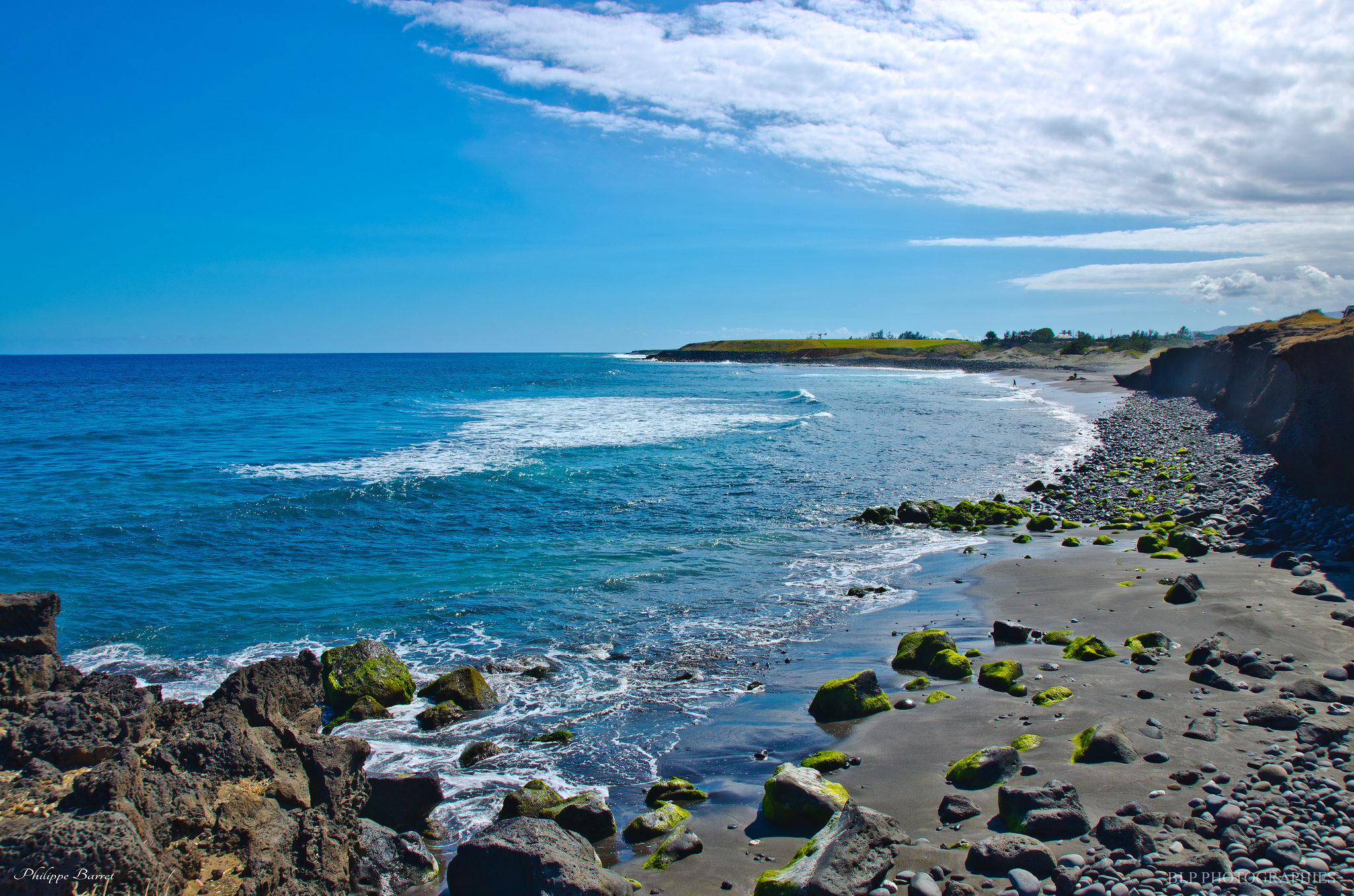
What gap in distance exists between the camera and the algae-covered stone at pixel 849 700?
829cm

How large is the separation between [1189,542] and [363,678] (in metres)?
15.5

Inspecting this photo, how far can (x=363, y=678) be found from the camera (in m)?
9.52

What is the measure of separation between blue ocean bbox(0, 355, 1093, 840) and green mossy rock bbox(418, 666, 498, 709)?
245 millimetres

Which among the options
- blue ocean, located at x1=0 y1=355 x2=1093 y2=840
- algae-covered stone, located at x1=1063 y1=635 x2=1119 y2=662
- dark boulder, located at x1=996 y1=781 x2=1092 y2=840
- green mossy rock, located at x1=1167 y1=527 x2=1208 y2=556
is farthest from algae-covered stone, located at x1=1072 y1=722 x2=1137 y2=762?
green mossy rock, located at x1=1167 y1=527 x2=1208 y2=556

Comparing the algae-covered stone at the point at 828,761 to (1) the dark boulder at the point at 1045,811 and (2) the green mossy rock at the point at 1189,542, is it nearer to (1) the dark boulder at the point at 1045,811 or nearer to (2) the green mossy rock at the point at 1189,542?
(1) the dark boulder at the point at 1045,811

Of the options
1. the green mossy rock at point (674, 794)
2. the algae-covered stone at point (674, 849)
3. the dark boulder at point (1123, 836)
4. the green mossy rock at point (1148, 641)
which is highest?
the dark boulder at point (1123, 836)

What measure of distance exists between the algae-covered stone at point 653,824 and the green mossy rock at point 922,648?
4.67m

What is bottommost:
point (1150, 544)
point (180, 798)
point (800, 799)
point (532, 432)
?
point (800, 799)

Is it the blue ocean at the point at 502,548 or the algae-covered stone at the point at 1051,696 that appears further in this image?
the blue ocean at the point at 502,548

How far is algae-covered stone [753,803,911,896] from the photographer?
4.79 m

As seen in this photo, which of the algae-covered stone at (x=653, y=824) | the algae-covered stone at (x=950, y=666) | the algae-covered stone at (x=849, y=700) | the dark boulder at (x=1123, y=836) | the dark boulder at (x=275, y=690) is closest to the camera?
the dark boulder at (x=1123, y=836)

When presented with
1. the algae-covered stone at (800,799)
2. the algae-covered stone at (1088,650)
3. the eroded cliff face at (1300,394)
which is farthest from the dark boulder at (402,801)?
the eroded cliff face at (1300,394)

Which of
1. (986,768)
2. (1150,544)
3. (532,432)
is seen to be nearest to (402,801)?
(986,768)

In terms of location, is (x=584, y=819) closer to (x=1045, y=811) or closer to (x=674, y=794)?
(x=674, y=794)
